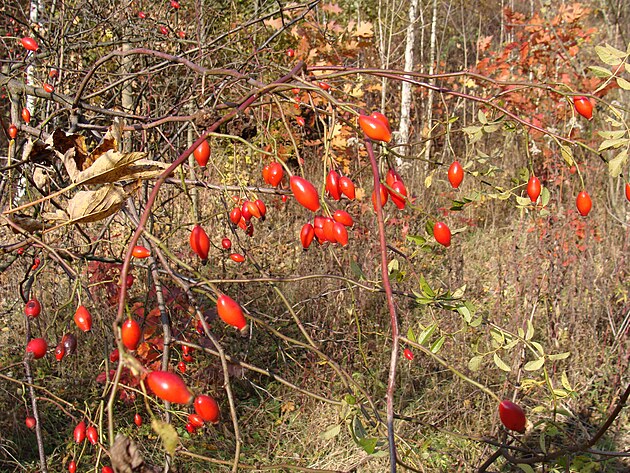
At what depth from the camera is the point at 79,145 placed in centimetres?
97

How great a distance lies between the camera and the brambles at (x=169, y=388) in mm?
513

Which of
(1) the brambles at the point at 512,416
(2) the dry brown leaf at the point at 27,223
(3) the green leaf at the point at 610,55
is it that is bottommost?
(1) the brambles at the point at 512,416

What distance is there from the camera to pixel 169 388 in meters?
0.52

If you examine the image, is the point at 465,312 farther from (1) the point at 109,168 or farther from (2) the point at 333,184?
(1) the point at 109,168

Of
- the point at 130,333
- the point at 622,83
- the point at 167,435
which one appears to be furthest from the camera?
the point at 622,83

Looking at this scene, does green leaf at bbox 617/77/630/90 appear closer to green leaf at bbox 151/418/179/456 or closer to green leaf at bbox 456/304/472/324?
green leaf at bbox 456/304/472/324

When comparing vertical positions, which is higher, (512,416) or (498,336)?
(512,416)

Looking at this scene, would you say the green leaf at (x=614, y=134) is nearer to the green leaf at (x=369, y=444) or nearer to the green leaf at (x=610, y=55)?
the green leaf at (x=610, y=55)

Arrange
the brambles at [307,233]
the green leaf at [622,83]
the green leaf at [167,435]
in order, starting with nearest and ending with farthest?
the green leaf at [167,435] < the green leaf at [622,83] < the brambles at [307,233]

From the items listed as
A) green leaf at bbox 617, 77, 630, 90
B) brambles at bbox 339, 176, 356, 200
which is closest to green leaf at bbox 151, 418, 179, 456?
brambles at bbox 339, 176, 356, 200

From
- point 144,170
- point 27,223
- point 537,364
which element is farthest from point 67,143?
point 537,364

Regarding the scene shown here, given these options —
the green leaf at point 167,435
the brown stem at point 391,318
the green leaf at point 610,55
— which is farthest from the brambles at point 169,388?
the green leaf at point 610,55

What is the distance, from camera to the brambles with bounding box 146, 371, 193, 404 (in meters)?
0.51

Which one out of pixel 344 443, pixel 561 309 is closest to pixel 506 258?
pixel 561 309
